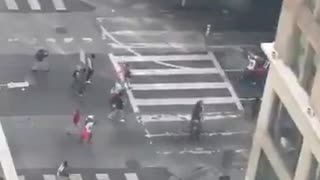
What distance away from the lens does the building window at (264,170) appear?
3328 centimetres

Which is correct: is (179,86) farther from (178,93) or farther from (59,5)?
(59,5)

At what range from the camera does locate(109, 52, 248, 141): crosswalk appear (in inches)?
2057

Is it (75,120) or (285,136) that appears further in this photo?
(75,120)

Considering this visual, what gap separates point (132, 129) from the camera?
168ft

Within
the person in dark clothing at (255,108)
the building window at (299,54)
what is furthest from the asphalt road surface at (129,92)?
the building window at (299,54)

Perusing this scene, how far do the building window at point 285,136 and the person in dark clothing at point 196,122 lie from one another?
58.7 feet

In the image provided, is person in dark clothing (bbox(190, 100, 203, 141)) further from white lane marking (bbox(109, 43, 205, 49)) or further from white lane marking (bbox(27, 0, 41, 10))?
white lane marking (bbox(27, 0, 41, 10))

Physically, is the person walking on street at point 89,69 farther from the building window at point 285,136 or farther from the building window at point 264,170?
the building window at point 285,136

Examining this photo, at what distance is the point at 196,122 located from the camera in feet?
167

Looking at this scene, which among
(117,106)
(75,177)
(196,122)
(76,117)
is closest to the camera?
(75,177)

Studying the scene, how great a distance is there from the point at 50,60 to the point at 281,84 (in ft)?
85.7

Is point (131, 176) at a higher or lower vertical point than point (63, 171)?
lower

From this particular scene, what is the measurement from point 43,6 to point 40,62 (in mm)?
6506

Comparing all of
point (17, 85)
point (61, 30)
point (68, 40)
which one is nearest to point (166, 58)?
point (68, 40)
